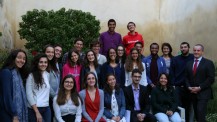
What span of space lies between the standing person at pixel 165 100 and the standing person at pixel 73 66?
163 centimetres

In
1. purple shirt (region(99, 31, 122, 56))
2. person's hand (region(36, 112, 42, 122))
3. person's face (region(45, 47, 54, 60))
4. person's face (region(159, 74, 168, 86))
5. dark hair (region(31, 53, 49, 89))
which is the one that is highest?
purple shirt (region(99, 31, 122, 56))

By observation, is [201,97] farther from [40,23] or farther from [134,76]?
[40,23]

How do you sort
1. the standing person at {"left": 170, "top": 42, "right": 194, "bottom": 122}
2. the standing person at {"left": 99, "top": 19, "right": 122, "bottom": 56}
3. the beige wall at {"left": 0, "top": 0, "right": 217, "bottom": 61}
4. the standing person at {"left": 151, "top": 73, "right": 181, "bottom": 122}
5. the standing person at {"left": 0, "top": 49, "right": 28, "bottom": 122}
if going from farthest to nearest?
the beige wall at {"left": 0, "top": 0, "right": 217, "bottom": 61}, the standing person at {"left": 99, "top": 19, "right": 122, "bottom": 56}, the standing person at {"left": 170, "top": 42, "right": 194, "bottom": 122}, the standing person at {"left": 151, "top": 73, "right": 181, "bottom": 122}, the standing person at {"left": 0, "top": 49, "right": 28, "bottom": 122}

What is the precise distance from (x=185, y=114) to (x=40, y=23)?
478 centimetres

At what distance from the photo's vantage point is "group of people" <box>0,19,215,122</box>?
24.1 feet

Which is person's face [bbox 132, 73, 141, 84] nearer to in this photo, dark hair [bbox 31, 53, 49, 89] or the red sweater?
dark hair [bbox 31, 53, 49, 89]

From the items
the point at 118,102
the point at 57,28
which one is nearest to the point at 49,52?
the point at 118,102

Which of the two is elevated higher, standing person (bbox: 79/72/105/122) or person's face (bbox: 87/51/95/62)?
person's face (bbox: 87/51/95/62)

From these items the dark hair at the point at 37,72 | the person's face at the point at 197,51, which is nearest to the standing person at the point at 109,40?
the person's face at the point at 197,51

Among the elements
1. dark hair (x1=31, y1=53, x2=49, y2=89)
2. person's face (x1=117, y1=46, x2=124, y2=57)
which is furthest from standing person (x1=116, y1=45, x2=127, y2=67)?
dark hair (x1=31, y1=53, x2=49, y2=89)

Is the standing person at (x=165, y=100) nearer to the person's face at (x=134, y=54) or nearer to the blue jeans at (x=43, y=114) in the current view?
the person's face at (x=134, y=54)

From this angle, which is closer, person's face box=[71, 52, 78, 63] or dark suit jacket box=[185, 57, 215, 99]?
person's face box=[71, 52, 78, 63]

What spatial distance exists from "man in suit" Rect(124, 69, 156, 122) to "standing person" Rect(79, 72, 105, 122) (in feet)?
2.56

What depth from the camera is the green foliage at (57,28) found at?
1170 cm
